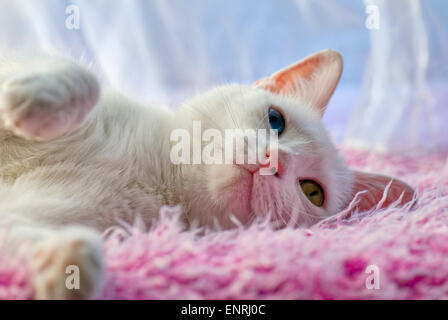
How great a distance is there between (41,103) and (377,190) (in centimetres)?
69

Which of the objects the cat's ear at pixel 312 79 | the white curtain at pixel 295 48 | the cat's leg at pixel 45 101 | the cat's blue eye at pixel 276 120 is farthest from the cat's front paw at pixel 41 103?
the white curtain at pixel 295 48

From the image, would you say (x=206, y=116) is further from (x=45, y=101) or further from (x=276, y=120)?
(x=45, y=101)

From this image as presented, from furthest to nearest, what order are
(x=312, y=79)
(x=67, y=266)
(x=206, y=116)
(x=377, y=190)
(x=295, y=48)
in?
(x=295, y=48)
(x=312, y=79)
(x=377, y=190)
(x=206, y=116)
(x=67, y=266)

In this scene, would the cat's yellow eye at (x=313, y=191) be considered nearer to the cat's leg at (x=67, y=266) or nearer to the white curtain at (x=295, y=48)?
the cat's leg at (x=67, y=266)

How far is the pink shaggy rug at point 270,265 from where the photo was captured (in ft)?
1.59

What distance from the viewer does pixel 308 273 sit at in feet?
1.66

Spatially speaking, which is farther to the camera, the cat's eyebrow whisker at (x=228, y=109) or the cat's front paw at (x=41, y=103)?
the cat's eyebrow whisker at (x=228, y=109)

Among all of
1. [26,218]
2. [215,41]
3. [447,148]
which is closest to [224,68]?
[215,41]

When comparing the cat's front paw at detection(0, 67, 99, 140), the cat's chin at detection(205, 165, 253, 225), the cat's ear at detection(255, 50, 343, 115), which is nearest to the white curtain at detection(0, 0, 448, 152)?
the cat's ear at detection(255, 50, 343, 115)

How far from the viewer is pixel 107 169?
2.29 feet

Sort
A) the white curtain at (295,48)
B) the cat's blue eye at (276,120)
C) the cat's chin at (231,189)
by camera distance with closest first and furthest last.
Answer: the cat's chin at (231,189), the cat's blue eye at (276,120), the white curtain at (295,48)

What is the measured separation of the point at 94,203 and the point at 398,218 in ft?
1.67

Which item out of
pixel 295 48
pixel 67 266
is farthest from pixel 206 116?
pixel 295 48

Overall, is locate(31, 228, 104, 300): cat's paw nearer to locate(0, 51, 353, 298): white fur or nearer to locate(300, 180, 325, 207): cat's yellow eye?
locate(0, 51, 353, 298): white fur
